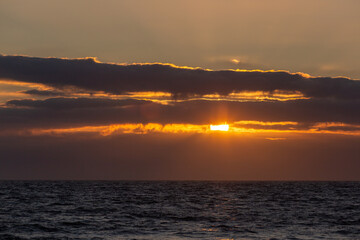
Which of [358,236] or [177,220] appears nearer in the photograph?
[358,236]

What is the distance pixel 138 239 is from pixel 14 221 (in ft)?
57.7

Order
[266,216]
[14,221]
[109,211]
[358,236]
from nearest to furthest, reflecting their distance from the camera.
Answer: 1. [358,236]
2. [14,221]
3. [266,216]
4. [109,211]

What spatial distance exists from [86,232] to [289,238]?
53.8 feet

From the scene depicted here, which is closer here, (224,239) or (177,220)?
(224,239)

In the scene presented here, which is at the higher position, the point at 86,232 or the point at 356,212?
the point at 356,212

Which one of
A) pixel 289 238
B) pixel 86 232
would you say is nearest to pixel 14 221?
pixel 86 232

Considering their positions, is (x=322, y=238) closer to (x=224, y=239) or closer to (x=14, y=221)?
(x=224, y=239)

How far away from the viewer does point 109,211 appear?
201ft

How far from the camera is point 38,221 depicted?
49.6 m

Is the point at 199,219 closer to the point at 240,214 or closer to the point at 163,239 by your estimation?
the point at 240,214

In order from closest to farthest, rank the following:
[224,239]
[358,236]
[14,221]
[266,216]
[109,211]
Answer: [224,239], [358,236], [14,221], [266,216], [109,211]

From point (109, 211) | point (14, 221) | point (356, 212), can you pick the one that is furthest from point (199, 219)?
point (356, 212)

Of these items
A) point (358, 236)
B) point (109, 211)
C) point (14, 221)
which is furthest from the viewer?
point (109, 211)

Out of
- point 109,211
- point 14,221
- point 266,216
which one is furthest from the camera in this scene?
point 109,211
